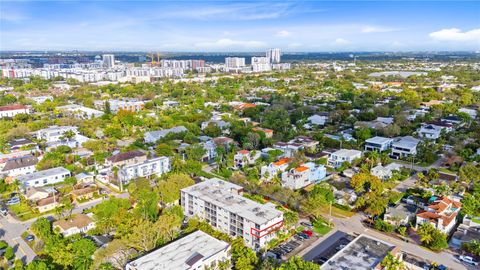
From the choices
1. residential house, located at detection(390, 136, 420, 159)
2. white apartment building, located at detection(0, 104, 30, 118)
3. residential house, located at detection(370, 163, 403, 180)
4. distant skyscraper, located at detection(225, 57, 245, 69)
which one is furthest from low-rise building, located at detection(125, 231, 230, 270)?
distant skyscraper, located at detection(225, 57, 245, 69)

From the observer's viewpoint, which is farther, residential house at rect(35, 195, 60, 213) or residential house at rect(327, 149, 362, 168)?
residential house at rect(327, 149, 362, 168)

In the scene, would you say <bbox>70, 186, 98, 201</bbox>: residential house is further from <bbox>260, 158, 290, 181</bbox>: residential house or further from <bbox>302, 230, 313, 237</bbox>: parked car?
<bbox>302, 230, 313, 237</bbox>: parked car

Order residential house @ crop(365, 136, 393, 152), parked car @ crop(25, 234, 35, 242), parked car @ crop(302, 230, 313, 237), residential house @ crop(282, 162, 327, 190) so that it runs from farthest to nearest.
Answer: residential house @ crop(365, 136, 393, 152), residential house @ crop(282, 162, 327, 190), parked car @ crop(302, 230, 313, 237), parked car @ crop(25, 234, 35, 242)

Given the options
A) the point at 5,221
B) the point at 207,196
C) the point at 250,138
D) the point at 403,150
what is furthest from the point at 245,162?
the point at 5,221

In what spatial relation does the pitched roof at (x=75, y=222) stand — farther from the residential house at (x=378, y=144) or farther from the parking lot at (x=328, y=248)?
the residential house at (x=378, y=144)

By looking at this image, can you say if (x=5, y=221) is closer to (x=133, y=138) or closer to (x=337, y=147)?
(x=133, y=138)
